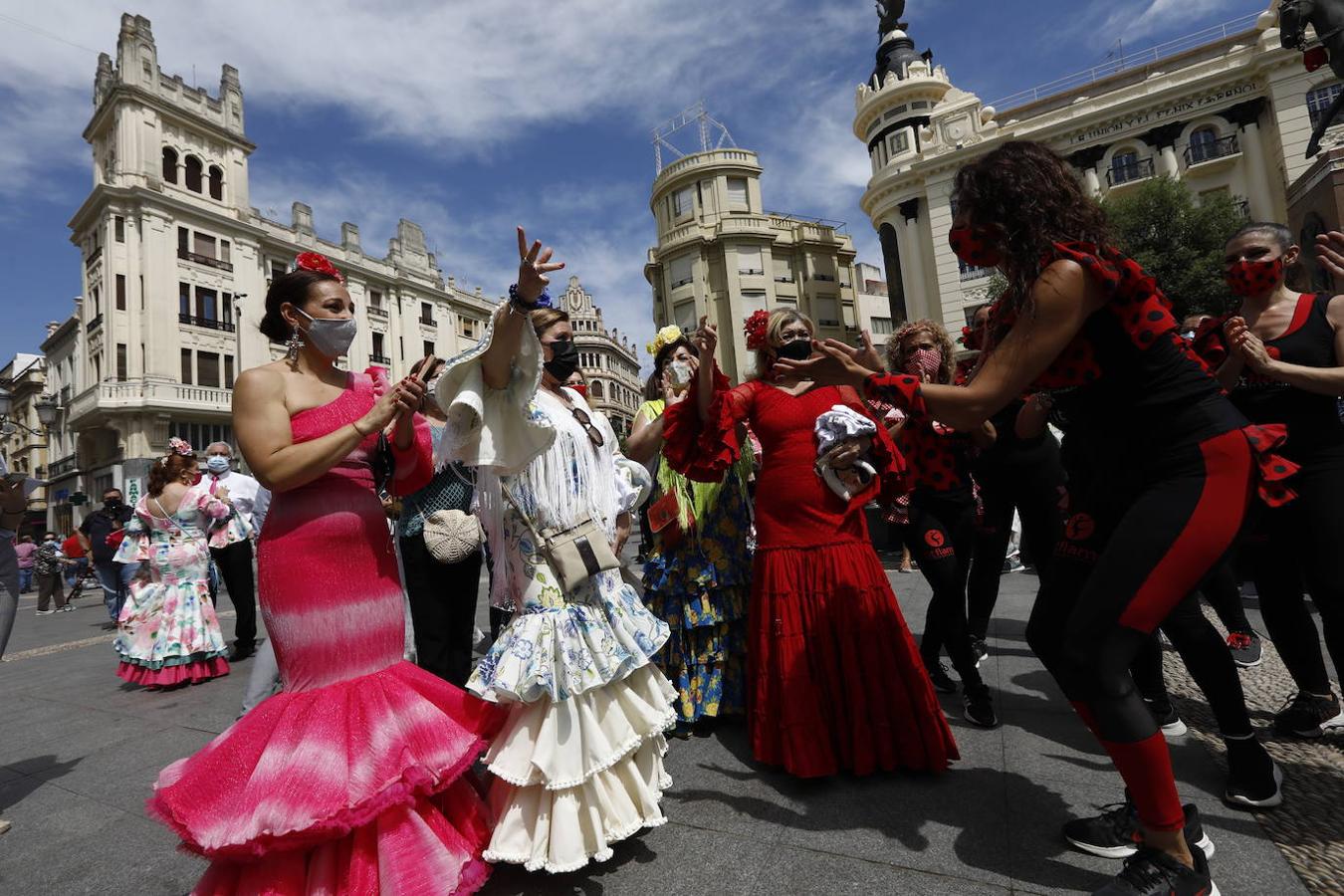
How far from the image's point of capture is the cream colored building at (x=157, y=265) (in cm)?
2762

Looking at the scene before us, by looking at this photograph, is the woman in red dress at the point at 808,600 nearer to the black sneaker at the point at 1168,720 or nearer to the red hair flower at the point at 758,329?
the red hair flower at the point at 758,329

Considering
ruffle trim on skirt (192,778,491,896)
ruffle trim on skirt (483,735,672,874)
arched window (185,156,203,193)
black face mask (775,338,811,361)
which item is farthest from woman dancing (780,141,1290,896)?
arched window (185,156,203,193)

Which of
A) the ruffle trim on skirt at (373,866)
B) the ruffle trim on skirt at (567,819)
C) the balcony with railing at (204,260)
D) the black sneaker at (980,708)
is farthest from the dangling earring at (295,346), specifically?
the balcony with railing at (204,260)

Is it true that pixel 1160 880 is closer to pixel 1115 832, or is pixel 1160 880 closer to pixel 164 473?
pixel 1115 832

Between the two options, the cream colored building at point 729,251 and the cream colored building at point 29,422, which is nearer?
the cream colored building at point 729,251

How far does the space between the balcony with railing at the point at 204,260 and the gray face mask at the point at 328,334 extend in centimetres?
3457

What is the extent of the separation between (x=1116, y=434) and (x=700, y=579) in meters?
2.05

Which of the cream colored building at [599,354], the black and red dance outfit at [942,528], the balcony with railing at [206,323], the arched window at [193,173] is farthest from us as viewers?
the cream colored building at [599,354]

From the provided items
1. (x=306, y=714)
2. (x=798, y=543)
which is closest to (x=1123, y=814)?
(x=798, y=543)

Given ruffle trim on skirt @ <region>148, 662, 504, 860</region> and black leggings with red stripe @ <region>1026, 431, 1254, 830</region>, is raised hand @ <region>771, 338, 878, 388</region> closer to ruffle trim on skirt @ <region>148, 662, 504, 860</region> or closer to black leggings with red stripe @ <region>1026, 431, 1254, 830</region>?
black leggings with red stripe @ <region>1026, 431, 1254, 830</region>

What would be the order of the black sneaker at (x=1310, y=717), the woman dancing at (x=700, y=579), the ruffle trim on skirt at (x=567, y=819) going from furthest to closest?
the woman dancing at (x=700, y=579)
the black sneaker at (x=1310, y=717)
the ruffle trim on skirt at (x=567, y=819)

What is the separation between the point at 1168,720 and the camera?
2.93 metres

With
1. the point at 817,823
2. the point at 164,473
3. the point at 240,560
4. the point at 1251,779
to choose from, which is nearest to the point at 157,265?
the point at 164,473

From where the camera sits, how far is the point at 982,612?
4070 millimetres
